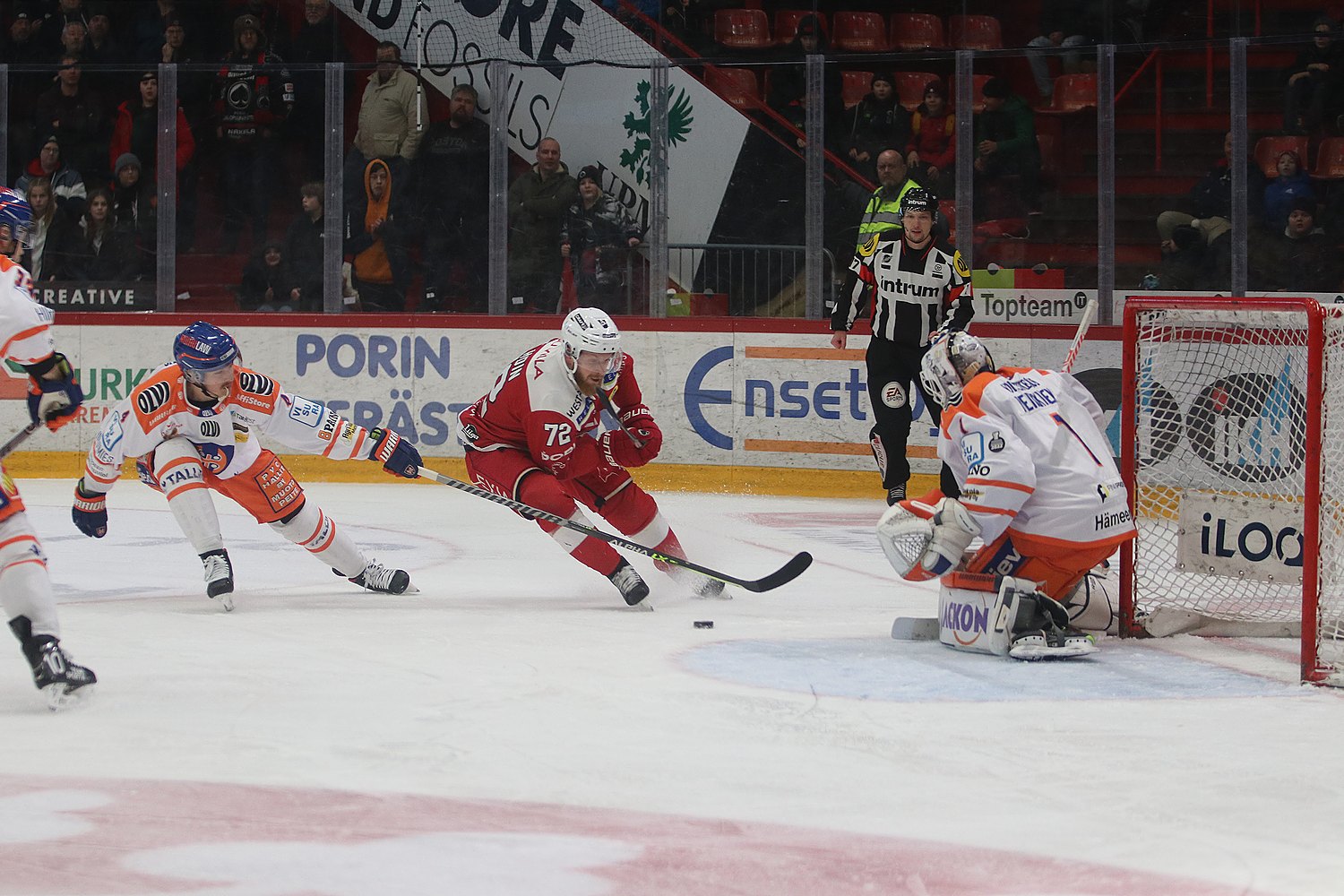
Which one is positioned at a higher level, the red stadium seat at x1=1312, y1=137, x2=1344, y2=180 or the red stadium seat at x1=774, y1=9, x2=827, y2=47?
the red stadium seat at x1=774, y1=9, x2=827, y2=47

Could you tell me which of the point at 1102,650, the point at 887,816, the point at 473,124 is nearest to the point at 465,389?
the point at 473,124

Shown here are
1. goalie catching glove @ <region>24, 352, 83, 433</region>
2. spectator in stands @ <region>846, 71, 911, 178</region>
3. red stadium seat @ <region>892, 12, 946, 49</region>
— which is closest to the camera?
goalie catching glove @ <region>24, 352, 83, 433</region>

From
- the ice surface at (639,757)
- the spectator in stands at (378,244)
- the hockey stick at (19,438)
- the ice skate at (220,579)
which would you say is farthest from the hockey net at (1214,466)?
the spectator in stands at (378,244)

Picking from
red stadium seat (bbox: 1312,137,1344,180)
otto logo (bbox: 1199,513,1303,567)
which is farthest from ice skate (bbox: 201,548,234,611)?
red stadium seat (bbox: 1312,137,1344,180)

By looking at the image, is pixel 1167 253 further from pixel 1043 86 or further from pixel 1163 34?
pixel 1163 34

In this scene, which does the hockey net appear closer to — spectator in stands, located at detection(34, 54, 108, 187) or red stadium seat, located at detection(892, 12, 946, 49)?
red stadium seat, located at detection(892, 12, 946, 49)

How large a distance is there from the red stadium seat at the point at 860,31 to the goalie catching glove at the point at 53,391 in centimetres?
675

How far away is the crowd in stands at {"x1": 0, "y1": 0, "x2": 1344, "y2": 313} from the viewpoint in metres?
7.64

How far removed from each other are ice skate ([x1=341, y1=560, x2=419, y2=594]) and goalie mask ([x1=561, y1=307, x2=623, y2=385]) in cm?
92

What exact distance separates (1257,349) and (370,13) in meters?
6.08

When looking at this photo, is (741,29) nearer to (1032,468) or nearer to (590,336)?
(590,336)

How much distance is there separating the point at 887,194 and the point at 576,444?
3103 millimetres

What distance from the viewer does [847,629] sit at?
4582 millimetres

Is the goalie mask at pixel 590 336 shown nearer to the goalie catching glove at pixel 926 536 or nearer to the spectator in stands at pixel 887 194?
the goalie catching glove at pixel 926 536
